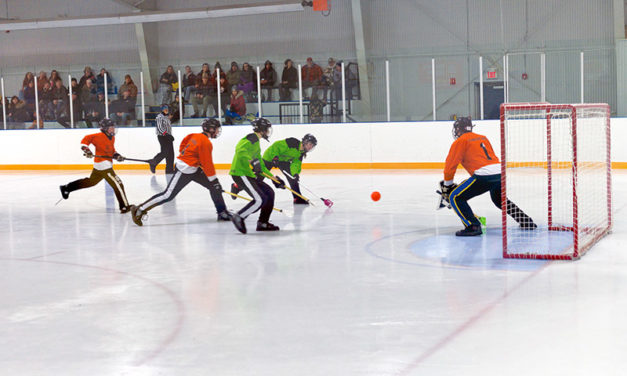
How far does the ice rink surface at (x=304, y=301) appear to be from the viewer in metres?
3.66

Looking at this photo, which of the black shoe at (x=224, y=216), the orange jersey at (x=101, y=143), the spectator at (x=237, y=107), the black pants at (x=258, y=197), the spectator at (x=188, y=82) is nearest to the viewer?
the black pants at (x=258, y=197)

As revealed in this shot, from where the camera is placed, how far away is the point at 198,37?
22109 mm

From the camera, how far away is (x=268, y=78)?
57.8ft

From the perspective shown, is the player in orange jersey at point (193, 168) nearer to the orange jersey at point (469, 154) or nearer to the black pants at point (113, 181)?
the black pants at point (113, 181)

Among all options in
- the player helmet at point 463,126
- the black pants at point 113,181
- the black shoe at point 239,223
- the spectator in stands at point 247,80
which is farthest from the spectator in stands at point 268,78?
the player helmet at point 463,126

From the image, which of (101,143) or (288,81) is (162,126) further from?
(101,143)

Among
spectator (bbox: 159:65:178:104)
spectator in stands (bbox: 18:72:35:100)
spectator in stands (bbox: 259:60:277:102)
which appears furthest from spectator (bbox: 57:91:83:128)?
spectator in stands (bbox: 259:60:277:102)

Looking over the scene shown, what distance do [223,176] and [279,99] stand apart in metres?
2.50

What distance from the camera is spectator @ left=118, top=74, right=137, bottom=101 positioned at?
1786cm

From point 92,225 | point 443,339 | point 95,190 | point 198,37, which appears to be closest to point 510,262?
point 443,339

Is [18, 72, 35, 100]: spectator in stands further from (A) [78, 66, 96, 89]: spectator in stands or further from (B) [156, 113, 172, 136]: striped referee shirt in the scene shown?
(B) [156, 113, 172, 136]: striped referee shirt

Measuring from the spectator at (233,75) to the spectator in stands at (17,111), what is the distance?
464 centimetres

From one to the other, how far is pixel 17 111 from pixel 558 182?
12.1 m

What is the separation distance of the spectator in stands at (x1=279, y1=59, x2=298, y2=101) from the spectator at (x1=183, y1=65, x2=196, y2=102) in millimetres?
1984
